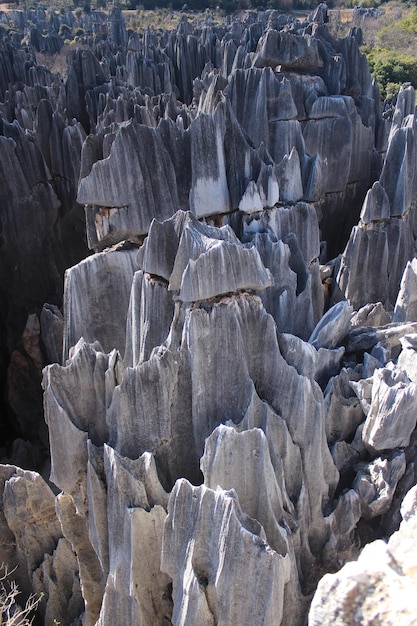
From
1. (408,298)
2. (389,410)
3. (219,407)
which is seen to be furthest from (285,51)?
(219,407)

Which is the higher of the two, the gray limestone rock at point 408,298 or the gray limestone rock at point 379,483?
the gray limestone rock at point 408,298

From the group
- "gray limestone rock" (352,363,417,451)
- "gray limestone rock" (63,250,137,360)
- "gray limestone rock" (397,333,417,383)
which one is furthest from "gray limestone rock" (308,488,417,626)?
"gray limestone rock" (63,250,137,360)

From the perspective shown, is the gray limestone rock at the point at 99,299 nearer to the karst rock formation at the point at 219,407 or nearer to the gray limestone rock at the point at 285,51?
the karst rock formation at the point at 219,407

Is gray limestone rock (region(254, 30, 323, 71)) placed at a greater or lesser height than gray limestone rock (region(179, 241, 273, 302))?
greater

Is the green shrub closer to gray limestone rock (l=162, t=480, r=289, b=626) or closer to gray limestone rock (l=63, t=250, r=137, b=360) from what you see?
gray limestone rock (l=63, t=250, r=137, b=360)

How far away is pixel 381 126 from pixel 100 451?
1331cm

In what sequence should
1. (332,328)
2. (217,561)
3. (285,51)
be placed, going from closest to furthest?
(217,561) → (332,328) → (285,51)

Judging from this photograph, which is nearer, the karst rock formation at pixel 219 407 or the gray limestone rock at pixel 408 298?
the karst rock formation at pixel 219 407

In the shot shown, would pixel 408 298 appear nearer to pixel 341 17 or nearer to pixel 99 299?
pixel 99 299

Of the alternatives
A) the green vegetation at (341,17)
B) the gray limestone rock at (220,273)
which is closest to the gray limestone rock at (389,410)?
the gray limestone rock at (220,273)

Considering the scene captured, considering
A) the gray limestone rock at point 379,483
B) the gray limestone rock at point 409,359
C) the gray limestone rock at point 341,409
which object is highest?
the gray limestone rock at point 409,359

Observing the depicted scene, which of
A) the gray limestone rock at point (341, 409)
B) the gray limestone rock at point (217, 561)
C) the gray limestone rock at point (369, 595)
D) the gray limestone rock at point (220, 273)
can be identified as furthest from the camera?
the gray limestone rock at point (341, 409)

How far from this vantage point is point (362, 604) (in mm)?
2281

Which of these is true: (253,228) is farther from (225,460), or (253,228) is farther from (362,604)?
(362,604)
